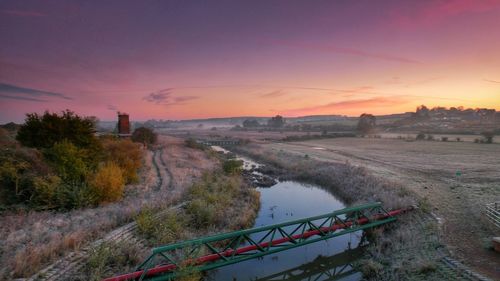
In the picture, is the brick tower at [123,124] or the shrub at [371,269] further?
the brick tower at [123,124]

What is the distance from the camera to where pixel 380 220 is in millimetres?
15812

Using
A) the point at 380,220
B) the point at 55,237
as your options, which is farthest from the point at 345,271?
the point at 55,237

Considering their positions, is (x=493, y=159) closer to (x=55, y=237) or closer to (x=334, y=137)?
(x=55, y=237)

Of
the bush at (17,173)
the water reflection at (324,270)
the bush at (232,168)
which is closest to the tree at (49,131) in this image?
the bush at (17,173)

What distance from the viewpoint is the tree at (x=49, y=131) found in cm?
2094

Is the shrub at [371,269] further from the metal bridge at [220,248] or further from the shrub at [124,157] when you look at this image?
the shrub at [124,157]

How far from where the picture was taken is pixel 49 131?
21031mm

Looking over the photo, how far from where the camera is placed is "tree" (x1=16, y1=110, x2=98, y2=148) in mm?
20938

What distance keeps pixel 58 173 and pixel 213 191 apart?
11.1 m

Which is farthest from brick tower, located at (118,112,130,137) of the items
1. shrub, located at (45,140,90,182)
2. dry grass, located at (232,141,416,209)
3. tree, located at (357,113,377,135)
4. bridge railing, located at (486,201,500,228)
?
tree, located at (357,113,377,135)

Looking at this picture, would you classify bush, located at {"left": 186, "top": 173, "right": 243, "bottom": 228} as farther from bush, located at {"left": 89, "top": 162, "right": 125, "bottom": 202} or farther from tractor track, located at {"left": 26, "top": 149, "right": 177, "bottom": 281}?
bush, located at {"left": 89, "top": 162, "right": 125, "bottom": 202}

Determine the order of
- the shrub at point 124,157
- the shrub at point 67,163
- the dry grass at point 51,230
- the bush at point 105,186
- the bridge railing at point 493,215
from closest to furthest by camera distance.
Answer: the dry grass at point 51,230 → the bridge railing at point 493,215 → the bush at point 105,186 → the shrub at point 67,163 → the shrub at point 124,157

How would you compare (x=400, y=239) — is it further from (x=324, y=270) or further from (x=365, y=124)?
(x=365, y=124)

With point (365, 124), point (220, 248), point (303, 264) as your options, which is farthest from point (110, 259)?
point (365, 124)
